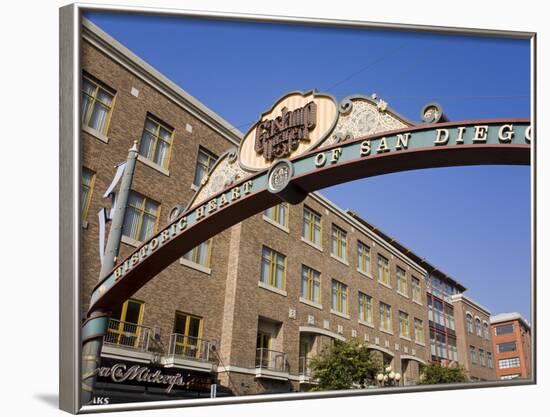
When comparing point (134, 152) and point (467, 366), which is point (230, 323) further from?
point (467, 366)

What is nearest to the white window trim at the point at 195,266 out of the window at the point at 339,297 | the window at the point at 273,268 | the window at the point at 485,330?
the window at the point at 273,268

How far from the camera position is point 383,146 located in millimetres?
7789

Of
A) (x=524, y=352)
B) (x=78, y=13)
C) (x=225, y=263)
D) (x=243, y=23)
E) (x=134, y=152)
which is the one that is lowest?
(x=524, y=352)

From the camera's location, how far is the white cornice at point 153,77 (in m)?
8.82

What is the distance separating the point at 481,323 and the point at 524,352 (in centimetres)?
771

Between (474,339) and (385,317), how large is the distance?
3595 mm

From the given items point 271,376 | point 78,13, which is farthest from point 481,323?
point 78,13

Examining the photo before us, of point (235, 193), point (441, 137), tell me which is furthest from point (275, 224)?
point (441, 137)

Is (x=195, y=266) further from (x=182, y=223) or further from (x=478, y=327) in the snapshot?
(x=478, y=327)

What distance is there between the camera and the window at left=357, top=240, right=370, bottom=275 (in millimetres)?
20686

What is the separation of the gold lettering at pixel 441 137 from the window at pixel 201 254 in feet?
26.7

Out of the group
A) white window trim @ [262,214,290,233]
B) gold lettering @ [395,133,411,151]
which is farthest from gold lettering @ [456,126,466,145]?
white window trim @ [262,214,290,233]

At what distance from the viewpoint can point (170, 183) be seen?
43.6 feet

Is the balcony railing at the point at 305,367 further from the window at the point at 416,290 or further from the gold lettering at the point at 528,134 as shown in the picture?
the gold lettering at the point at 528,134
